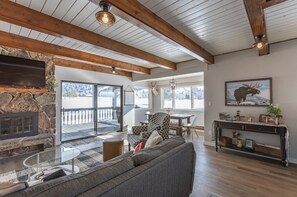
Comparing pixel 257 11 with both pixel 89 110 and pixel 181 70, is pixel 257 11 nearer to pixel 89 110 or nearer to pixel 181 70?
pixel 181 70

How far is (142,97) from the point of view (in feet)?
26.5

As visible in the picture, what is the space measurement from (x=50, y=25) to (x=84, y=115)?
3.95m

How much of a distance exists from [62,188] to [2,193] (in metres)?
0.29

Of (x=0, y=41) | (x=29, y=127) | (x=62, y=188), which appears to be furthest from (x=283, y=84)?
(x=29, y=127)

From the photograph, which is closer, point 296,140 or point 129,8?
→ point 129,8

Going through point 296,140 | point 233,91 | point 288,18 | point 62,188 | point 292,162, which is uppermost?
point 288,18

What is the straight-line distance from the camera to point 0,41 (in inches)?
115

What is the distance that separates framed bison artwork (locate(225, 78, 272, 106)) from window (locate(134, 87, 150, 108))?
4.39m

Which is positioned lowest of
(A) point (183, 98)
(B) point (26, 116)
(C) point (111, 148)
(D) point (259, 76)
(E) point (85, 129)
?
A: (E) point (85, 129)

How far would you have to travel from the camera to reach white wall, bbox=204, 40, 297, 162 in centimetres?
334

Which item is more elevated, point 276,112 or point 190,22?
point 190,22

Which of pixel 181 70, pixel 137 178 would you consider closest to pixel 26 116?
pixel 137 178

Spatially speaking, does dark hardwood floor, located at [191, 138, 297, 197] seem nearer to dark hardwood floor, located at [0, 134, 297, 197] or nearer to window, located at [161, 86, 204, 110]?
dark hardwood floor, located at [0, 134, 297, 197]

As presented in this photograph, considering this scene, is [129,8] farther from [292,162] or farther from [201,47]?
[292,162]
